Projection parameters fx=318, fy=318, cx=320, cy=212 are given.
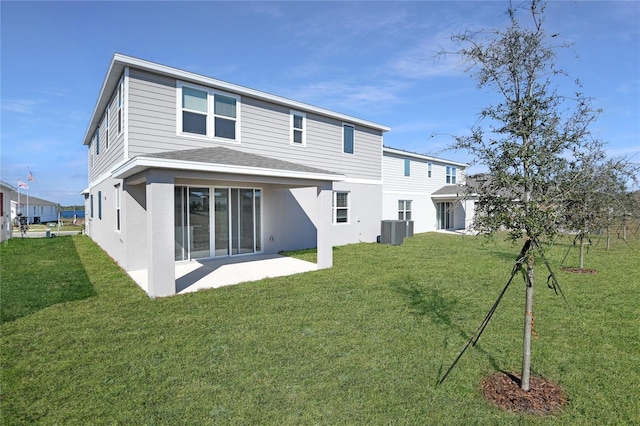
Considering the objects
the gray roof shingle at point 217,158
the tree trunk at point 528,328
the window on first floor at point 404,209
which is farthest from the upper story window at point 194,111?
the window on first floor at point 404,209

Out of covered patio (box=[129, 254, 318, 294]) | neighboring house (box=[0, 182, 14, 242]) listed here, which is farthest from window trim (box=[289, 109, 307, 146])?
neighboring house (box=[0, 182, 14, 242])

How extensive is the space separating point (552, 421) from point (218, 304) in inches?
217

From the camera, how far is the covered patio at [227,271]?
8.08 meters

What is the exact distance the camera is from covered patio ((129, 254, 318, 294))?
808 cm

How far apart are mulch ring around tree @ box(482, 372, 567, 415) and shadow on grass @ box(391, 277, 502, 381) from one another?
0.34 meters

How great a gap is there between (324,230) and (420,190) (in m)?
15.3

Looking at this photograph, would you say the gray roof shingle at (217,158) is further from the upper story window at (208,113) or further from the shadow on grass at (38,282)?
the shadow on grass at (38,282)

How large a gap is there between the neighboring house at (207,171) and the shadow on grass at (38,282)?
1.40 meters

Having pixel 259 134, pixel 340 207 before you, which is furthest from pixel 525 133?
pixel 340 207

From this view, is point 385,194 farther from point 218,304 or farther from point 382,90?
point 218,304

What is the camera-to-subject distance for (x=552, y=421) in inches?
118

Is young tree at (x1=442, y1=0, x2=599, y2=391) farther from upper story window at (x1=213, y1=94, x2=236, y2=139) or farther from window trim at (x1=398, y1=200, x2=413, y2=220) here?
window trim at (x1=398, y1=200, x2=413, y2=220)

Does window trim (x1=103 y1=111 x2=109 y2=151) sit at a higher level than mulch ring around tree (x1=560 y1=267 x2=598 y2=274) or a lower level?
higher

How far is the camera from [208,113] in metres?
10.4
